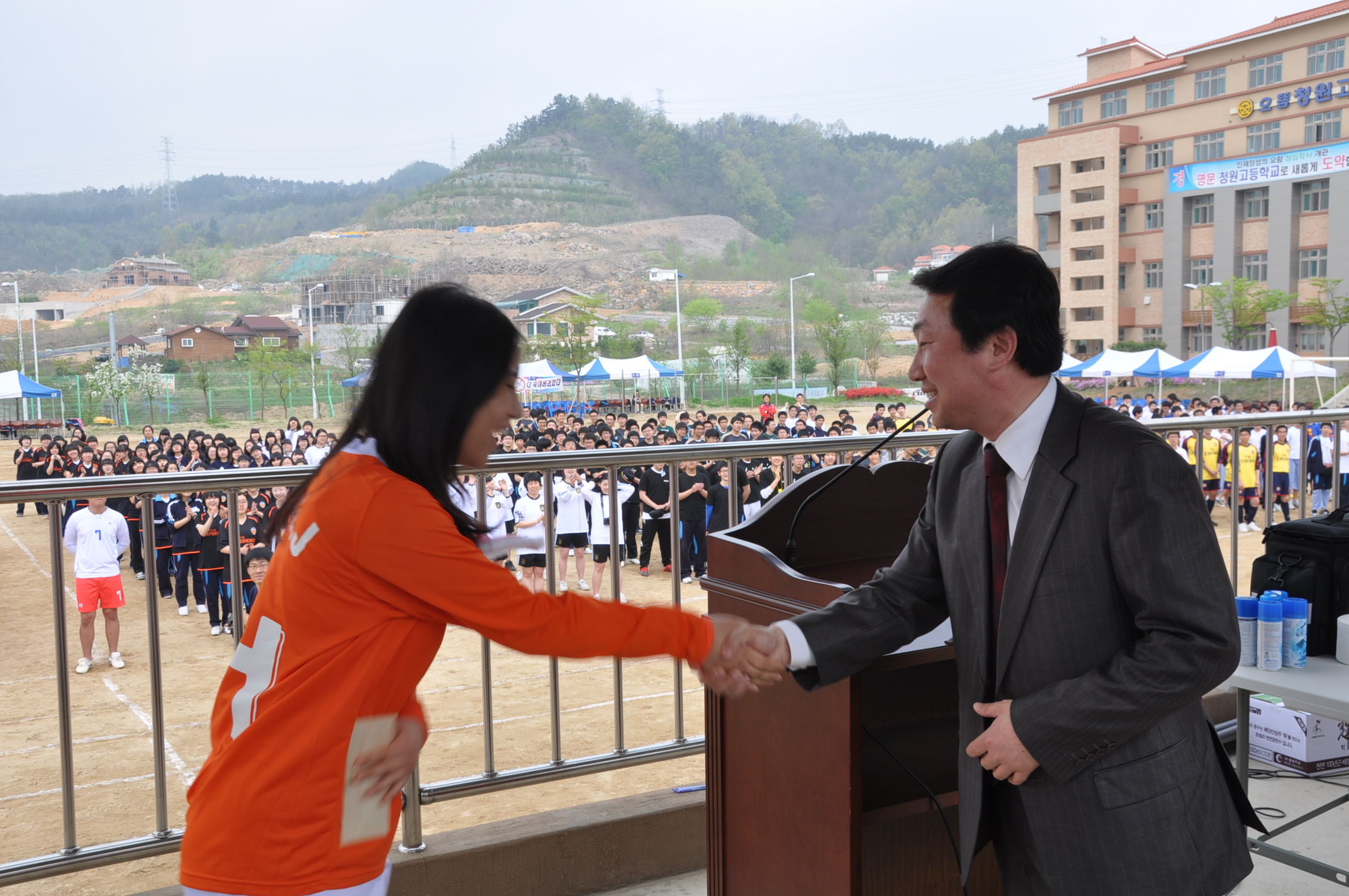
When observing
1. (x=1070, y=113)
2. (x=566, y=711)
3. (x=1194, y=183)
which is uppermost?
(x=1070, y=113)

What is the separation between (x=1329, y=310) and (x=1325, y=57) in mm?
14288

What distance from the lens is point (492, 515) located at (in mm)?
3281

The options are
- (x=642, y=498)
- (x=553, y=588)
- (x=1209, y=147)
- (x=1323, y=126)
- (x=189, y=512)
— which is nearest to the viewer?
(x=553, y=588)

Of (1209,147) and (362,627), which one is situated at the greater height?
(1209,147)

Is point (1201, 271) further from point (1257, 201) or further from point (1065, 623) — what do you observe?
point (1065, 623)

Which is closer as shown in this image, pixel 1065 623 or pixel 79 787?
pixel 1065 623

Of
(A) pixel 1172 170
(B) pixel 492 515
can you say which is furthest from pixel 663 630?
(A) pixel 1172 170

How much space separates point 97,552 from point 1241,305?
168ft

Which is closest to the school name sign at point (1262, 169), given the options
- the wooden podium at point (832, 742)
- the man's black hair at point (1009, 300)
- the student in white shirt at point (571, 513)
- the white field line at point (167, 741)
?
the student in white shirt at point (571, 513)

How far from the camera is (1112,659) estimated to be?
146cm

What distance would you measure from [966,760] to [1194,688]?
15.3 inches

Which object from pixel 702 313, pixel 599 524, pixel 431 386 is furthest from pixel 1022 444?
pixel 702 313

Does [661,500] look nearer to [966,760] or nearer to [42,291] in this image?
[966,760]

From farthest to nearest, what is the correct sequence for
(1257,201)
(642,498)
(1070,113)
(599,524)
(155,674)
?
(1070,113)
(1257,201)
(642,498)
(599,524)
(155,674)
